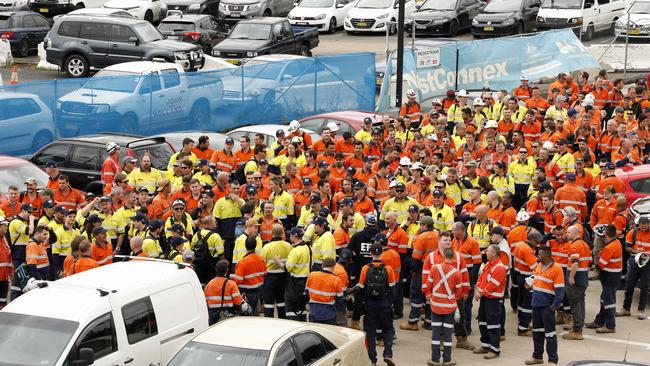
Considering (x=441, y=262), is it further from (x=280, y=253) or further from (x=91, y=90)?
(x=91, y=90)

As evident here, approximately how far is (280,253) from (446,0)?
2873 cm

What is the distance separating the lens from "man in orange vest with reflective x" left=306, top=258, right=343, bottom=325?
14.6 m

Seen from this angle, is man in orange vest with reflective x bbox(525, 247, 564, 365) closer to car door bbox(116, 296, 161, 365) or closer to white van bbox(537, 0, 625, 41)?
car door bbox(116, 296, 161, 365)

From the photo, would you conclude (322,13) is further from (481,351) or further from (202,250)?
(481,351)

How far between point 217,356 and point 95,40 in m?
23.8

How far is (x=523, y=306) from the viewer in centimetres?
1641

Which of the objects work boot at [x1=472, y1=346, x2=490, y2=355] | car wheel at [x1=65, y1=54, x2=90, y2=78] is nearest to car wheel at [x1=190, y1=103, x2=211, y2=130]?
car wheel at [x1=65, y1=54, x2=90, y2=78]

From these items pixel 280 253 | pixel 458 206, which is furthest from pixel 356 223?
pixel 458 206

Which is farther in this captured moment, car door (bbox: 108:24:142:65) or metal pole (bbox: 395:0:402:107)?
car door (bbox: 108:24:142:65)

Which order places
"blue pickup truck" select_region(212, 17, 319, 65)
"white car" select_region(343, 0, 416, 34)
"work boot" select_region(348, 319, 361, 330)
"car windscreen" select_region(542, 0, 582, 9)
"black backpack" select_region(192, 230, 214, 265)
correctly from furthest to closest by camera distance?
"white car" select_region(343, 0, 416, 34) → "car windscreen" select_region(542, 0, 582, 9) → "blue pickup truck" select_region(212, 17, 319, 65) → "work boot" select_region(348, 319, 361, 330) → "black backpack" select_region(192, 230, 214, 265)

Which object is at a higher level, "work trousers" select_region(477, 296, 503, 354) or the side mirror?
the side mirror

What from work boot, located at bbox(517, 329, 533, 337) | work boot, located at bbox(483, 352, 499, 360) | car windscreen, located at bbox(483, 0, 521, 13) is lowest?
work boot, located at bbox(517, 329, 533, 337)

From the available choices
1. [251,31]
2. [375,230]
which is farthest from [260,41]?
[375,230]

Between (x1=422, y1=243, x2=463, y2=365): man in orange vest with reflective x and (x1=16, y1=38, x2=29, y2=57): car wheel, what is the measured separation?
2677 cm
